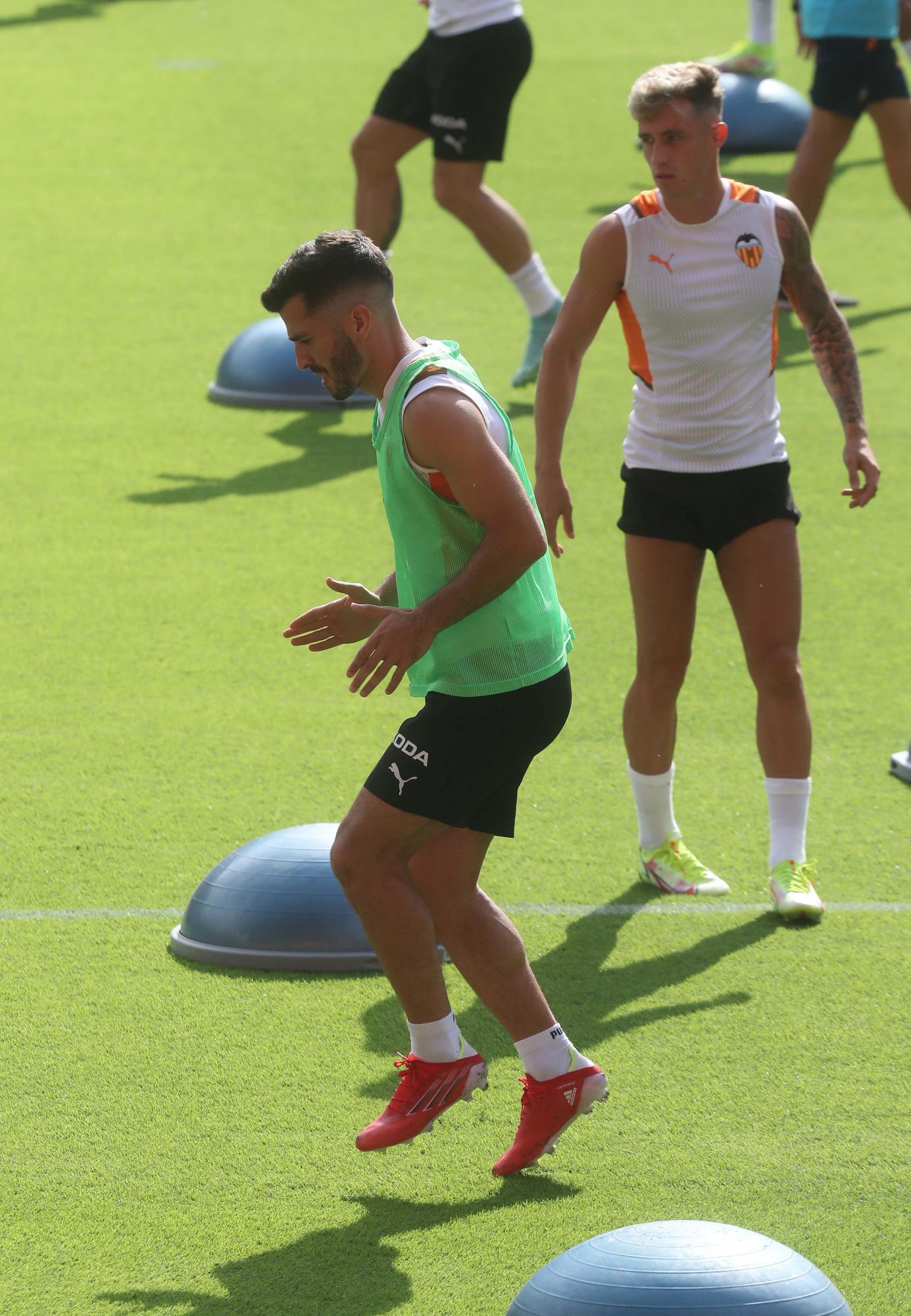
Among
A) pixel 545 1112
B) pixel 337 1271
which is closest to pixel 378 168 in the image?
pixel 545 1112

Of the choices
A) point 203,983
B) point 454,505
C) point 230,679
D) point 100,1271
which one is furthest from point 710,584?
point 100,1271

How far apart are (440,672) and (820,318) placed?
1.83 m

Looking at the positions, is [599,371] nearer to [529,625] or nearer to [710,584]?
[710,584]

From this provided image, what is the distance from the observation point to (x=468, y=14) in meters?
8.53

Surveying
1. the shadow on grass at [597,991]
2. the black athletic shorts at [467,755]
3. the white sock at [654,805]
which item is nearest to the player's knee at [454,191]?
the white sock at [654,805]

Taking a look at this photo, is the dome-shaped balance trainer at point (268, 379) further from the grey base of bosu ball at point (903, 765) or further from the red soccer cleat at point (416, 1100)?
the red soccer cleat at point (416, 1100)

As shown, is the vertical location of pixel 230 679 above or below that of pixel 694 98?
below

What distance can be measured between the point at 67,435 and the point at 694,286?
502 centimetres

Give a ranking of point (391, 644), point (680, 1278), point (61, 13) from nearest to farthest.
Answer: point (680, 1278)
point (391, 644)
point (61, 13)

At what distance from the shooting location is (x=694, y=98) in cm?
441

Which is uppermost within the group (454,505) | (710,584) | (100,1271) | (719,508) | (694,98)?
A: (694,98)

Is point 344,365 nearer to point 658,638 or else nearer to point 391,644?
point 391,644

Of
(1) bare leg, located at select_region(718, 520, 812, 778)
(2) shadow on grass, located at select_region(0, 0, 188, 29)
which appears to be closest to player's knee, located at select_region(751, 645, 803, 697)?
(1) bare leg, located at select_region(718, 520, 812, 778)

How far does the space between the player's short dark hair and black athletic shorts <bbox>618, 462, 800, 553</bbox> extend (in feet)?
4.76
